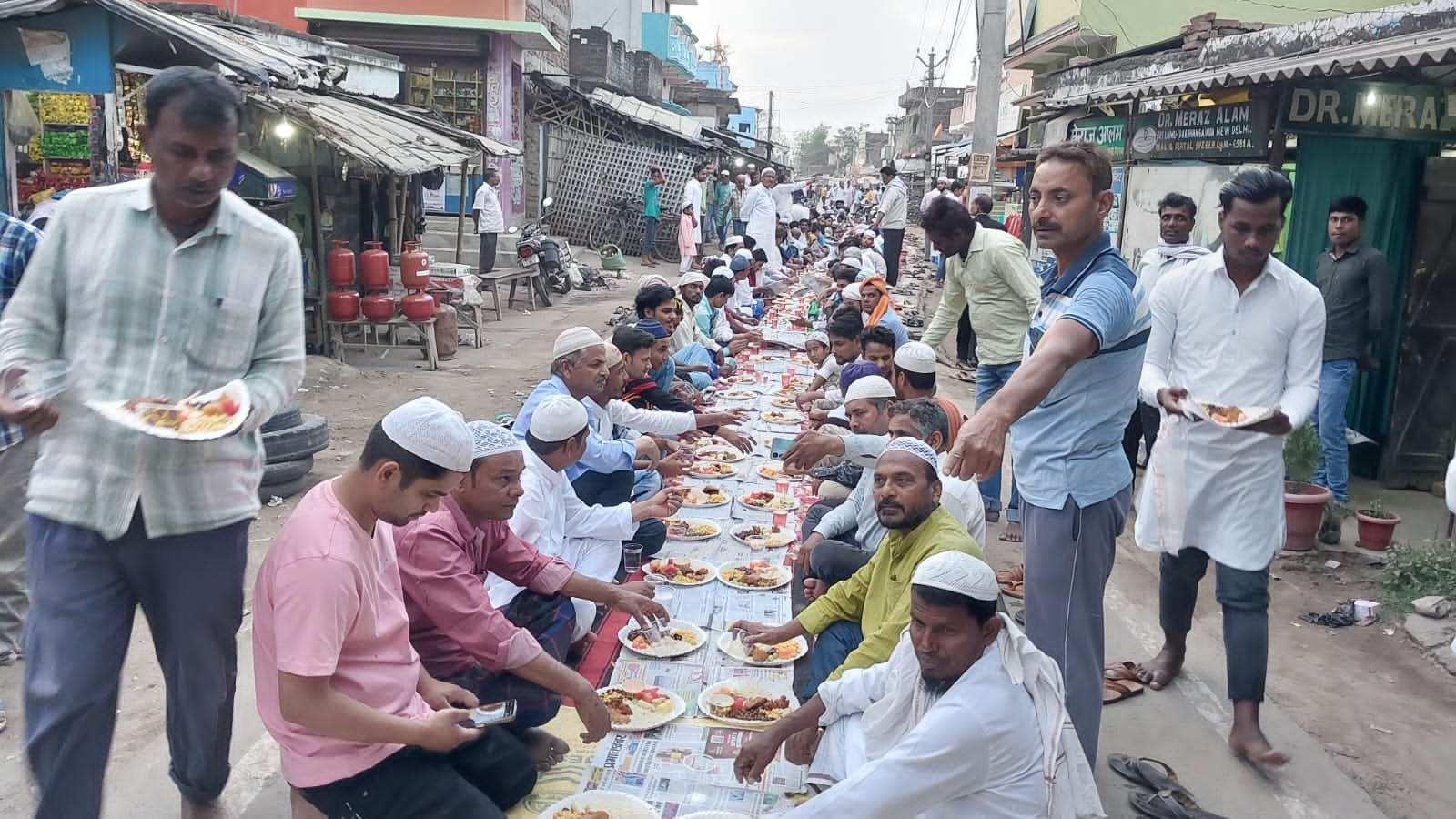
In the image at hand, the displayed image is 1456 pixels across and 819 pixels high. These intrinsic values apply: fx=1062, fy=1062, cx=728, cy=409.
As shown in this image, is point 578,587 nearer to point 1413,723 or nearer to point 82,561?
point 82,561

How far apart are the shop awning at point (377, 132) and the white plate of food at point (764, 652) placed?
21.9 ft

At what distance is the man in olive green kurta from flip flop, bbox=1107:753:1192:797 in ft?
3.23

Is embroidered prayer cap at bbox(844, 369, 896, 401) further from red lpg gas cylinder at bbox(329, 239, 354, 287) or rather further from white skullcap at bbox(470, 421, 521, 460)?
red lpg gas cylinder at bbox(329, 239, 354, 287)

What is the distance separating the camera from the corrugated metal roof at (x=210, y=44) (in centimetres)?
583

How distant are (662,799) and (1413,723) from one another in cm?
303

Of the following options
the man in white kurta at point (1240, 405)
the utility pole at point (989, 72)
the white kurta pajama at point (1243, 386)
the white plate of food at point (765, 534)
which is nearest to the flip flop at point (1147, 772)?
the man in white kurta at point (1240, 405)

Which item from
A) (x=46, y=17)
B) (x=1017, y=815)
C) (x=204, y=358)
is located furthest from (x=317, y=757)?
(x=46, y=17)

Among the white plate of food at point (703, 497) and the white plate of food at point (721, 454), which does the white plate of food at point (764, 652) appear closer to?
the white plate of food at point (703, 497)

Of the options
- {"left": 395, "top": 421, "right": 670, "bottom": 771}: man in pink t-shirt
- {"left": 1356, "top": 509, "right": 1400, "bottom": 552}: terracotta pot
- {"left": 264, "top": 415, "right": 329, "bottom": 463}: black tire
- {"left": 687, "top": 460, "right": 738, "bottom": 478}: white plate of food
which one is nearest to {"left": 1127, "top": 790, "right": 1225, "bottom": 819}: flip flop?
{"left": 395, "top": 421, "right": 670, "bottom": 771}: man in pink t-shirt

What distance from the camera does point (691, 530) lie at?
217 inches

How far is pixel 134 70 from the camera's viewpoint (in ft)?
22.1

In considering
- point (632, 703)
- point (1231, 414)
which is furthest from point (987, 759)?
point (1231, 414)

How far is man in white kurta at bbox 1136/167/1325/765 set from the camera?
3680 mm

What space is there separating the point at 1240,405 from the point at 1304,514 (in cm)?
256
